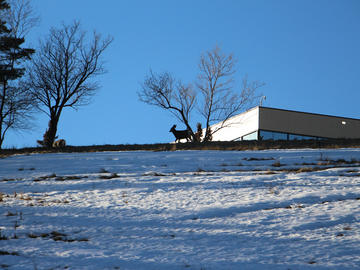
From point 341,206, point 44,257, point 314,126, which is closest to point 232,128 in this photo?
point 314,126

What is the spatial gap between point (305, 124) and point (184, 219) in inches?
1327

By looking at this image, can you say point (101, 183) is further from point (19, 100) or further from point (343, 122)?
point (343, 122)

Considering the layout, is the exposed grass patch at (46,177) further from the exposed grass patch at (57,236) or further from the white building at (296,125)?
the white building at (296,125)

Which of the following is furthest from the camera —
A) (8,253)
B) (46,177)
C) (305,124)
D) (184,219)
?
(305,124)

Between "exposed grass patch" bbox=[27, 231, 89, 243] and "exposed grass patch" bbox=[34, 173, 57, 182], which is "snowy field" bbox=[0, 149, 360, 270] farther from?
"exposed grass patch" bbox=[34, 173, 57, 182]

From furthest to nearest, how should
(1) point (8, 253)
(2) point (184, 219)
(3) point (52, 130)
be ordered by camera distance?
(3) point (52, 130)
(2) point (184, 219)
(1) point (8, 253)

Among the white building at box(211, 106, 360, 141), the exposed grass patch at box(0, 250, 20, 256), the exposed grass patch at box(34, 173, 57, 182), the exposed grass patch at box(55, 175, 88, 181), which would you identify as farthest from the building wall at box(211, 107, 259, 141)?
the exposed grass patch at box(0, 250, 20, 256)

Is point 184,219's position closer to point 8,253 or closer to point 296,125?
point 8,253

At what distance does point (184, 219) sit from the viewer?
698cm

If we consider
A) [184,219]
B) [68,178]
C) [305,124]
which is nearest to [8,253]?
[184,219]

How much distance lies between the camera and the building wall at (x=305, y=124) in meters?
38.2

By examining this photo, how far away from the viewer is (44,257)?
512 cm

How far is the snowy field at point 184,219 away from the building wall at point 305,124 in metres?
25.4

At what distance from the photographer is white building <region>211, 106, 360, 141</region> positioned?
38.2m
